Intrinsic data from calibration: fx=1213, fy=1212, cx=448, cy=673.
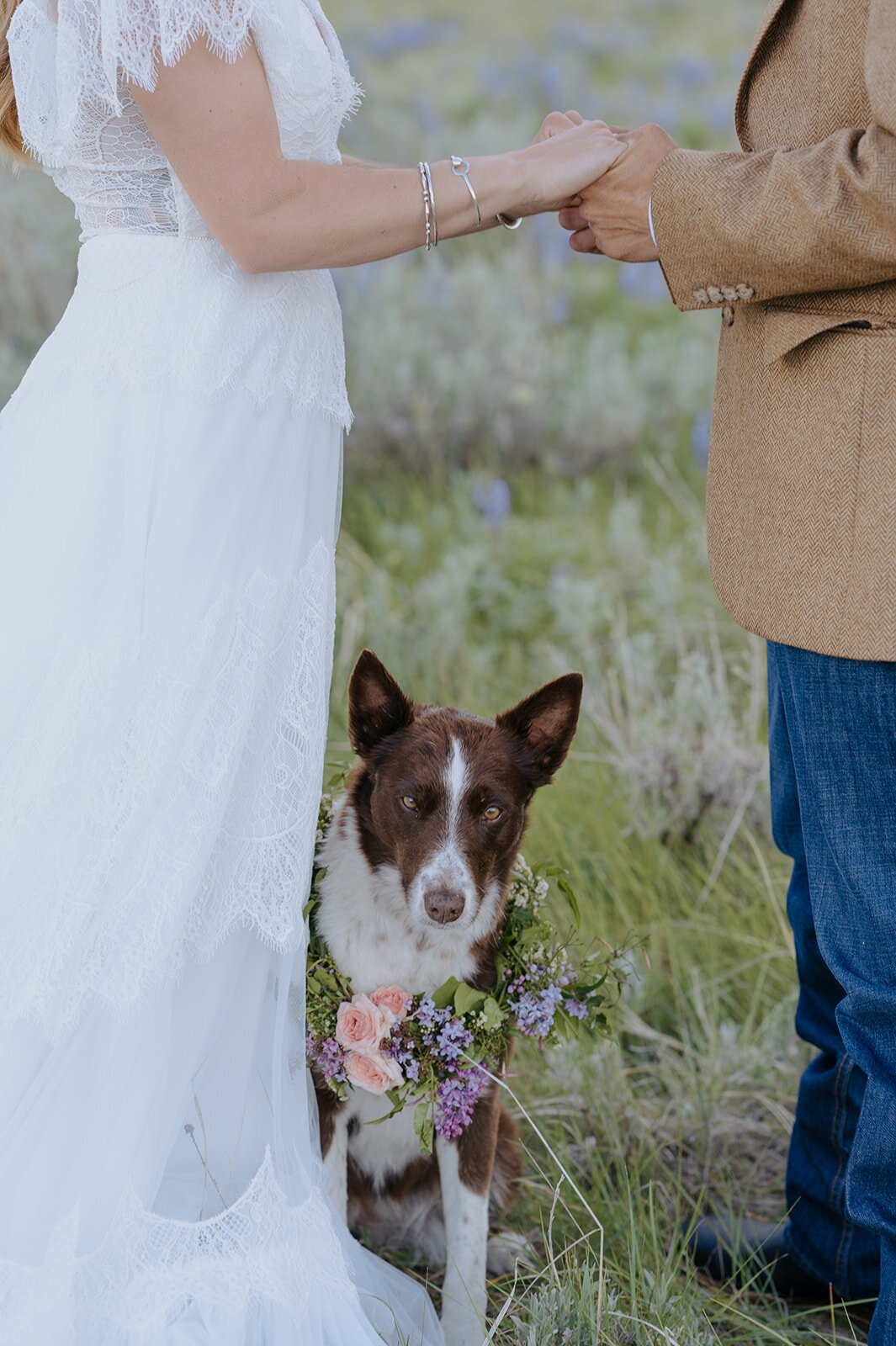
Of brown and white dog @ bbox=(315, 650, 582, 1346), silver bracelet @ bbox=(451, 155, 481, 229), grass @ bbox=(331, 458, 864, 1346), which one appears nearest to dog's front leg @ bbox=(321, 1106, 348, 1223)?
brown and white dog @ bbox=(315, 650, 582, 1346)

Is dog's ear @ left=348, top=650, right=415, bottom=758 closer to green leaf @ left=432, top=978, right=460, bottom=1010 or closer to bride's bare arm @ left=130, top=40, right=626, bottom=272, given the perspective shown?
green leaf @ left=432, top=978, right=460, bottom=1010

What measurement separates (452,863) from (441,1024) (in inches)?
11.2

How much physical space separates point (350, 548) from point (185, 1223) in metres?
3.74

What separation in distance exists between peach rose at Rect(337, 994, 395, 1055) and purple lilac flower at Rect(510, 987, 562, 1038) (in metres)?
0.26

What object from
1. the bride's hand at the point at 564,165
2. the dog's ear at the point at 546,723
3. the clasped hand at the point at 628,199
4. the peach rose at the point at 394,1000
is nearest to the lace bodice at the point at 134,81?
the bride's hand at the point at 564,165

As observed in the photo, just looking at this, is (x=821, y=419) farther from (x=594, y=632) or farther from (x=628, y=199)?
(x=594, y=632)

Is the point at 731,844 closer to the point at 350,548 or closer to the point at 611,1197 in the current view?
the point at 611,1197

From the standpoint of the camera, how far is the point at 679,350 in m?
7.01

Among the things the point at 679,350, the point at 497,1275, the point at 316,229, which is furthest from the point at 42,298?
the point at 497,1275

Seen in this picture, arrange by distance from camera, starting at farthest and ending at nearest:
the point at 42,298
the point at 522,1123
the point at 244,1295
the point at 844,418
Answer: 1. the point at 42,298
2. the point at 522,1123
3. the point at 244,1295
4. the point at 844,418

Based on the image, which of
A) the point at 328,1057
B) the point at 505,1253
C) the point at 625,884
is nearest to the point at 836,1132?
the point at 505,1253

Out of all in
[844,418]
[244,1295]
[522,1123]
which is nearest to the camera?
[844,418]

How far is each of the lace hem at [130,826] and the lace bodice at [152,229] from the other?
1.20 ft

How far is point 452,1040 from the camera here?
2.13 metres
